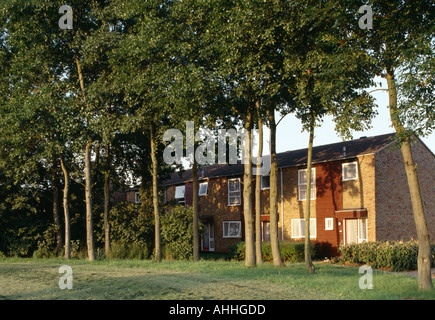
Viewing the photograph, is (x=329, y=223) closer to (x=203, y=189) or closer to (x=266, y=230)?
(x=266, y=230)

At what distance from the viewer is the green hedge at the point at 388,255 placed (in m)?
24.0

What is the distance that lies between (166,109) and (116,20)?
23.9ft

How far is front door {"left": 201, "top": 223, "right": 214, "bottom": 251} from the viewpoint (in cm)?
4200

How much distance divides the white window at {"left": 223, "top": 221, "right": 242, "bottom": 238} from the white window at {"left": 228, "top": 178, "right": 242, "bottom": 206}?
1536 mm

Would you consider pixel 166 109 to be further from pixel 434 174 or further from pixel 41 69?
pixel 434 174

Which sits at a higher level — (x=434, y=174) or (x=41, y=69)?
(x=41, y=69)

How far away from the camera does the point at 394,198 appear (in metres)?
31.4

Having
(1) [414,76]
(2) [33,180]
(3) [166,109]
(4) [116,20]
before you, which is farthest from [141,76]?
(2) [33,180]

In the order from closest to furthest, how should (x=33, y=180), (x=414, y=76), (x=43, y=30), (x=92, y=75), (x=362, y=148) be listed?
(x=414, y=76) < (x=43, y=30) < (x=92, y=75) < (x=362, y=148) < (x=33, y=180)

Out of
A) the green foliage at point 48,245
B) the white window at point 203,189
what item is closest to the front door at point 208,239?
the white window at point 203,189

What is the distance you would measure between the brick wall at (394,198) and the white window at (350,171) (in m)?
1.37

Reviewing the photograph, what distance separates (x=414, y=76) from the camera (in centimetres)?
1398

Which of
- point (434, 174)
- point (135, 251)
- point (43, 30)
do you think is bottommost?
point (135, 251)
